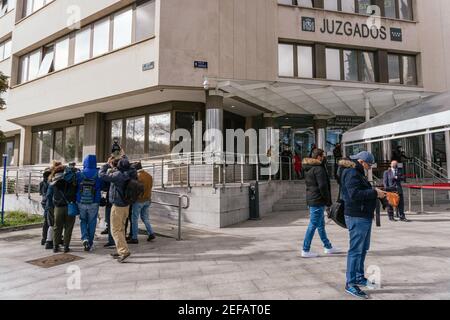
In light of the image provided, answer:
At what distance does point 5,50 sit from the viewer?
21469mm

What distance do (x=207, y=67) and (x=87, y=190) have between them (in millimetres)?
7697

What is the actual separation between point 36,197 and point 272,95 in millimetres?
10525

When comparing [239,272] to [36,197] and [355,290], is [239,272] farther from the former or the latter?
[36,197]

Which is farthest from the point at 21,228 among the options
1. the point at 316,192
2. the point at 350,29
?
the point at 350,29

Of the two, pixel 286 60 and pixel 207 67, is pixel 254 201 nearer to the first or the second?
pixel 207 67

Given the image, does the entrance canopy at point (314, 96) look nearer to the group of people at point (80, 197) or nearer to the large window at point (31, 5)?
the group of people at point (80, 197)

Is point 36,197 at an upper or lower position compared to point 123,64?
lower

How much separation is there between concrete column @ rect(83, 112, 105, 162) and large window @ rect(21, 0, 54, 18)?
740 cm

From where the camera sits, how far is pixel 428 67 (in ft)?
56.4

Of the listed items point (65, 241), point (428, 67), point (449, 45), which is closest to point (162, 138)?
point (65, 241)

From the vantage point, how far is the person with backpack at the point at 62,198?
20.3ft

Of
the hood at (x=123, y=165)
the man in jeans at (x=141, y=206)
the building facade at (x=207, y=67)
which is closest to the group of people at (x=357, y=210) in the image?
the hood at (x=123, y=165)

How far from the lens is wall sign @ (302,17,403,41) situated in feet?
52.9

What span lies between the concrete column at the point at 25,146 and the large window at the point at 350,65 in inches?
728
